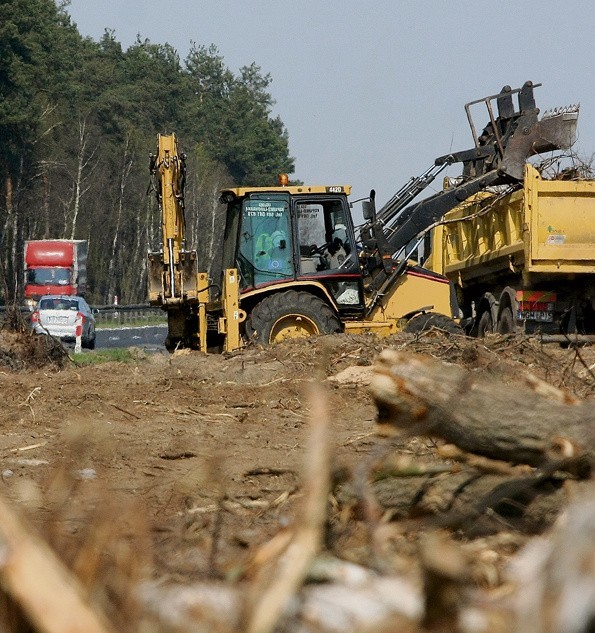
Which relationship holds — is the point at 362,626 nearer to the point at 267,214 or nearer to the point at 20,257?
the point at 267,214

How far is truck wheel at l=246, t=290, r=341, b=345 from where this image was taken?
56.2 ft

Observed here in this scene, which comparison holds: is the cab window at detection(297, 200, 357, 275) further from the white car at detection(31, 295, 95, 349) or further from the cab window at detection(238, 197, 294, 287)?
the white car at detection(31, 295, 95, 349)

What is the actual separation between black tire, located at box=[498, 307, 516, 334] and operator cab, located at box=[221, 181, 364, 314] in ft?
6.91

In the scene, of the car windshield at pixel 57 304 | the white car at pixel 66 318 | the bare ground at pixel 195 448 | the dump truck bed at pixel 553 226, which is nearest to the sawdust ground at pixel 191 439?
the bare ground at pixel 195 448

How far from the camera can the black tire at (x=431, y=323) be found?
17703 millimetres

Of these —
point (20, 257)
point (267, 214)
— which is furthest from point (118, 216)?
point (267, 214)

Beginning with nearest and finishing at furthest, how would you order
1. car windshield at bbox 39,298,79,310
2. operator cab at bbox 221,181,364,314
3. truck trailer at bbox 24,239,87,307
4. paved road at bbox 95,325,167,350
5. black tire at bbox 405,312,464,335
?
operator cab at bbox 221,181,364,314
black tire at bbox 405,312,464,335
car windshield at bbox 39,298,79,310
paved road at bbox 95,325,167,350
truck trailer at bbox 24,239,87,307

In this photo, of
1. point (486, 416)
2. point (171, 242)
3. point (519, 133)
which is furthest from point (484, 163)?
point (486, 416)

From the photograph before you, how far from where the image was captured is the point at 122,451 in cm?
934

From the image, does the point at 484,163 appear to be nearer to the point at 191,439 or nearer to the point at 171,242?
the point at 171,242

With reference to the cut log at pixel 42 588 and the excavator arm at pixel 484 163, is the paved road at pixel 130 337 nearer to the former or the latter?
the excavator arm at pixel 484 163

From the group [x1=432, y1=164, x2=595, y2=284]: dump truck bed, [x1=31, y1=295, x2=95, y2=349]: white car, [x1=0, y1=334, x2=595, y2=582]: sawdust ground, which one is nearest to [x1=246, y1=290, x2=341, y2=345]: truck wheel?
[x1=0, y1=334, x2=595, y2=582]: sawdust ground

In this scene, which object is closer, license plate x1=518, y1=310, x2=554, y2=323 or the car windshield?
license plate x1=518, y1=310, x2=554, y2=323

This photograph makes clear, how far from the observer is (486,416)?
16.1 ft
